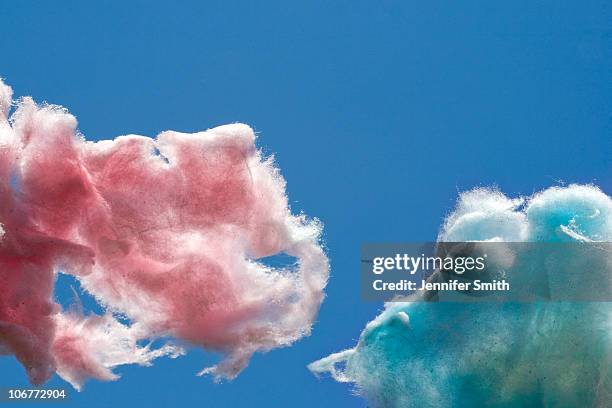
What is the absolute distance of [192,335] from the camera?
2736mm

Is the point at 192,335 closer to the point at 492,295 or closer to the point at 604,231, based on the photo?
the point at 492,295

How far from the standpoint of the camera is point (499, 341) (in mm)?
2736

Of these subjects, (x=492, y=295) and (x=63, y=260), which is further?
(x=492, y=295)

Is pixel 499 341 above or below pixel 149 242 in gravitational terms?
below

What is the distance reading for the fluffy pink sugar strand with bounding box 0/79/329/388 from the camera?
2613mm

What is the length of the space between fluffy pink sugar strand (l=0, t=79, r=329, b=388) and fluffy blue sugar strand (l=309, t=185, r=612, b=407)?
35cm

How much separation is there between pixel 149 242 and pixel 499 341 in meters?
1.34

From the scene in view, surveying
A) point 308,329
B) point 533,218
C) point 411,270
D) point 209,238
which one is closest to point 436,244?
point 411,270

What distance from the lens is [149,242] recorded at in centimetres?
270

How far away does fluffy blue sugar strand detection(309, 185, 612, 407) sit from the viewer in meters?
2.68

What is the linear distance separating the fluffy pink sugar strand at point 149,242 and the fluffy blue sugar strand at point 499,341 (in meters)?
0.35

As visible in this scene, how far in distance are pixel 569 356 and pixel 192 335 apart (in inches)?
54.2

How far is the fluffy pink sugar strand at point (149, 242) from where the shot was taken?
2613 mm

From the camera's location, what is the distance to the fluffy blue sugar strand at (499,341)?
2.68 meters
